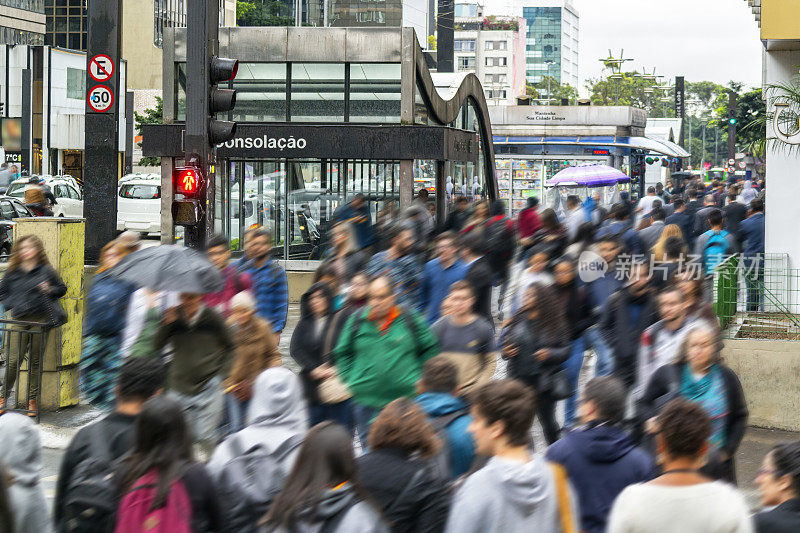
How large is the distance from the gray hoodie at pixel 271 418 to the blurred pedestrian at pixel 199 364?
160 centimetres

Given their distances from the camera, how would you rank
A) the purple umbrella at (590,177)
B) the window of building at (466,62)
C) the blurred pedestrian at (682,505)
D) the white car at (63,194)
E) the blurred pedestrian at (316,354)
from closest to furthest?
the blurred pedestrian at (682,505), the blurred pedestrian at (316,354), the purple umbrella at (590,177), the white car at (63,194), the window of building at (466,62)

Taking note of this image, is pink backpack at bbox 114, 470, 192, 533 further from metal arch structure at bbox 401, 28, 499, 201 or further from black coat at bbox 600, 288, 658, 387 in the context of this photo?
metal arch structure at bbox 401, 28, 499, 201

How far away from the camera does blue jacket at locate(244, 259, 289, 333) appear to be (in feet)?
32.0

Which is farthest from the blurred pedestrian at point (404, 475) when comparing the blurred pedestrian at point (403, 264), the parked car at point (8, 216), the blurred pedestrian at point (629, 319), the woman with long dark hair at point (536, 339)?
the parked car at point (8, 216)

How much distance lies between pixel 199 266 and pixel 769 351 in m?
5.95

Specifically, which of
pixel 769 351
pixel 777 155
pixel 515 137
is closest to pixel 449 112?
pixel 777 155

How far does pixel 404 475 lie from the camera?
4277 mm

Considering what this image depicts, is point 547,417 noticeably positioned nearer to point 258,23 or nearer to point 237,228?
point 237,228

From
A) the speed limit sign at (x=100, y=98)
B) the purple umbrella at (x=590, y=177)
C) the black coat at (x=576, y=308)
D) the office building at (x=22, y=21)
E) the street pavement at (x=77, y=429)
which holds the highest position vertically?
the office building at (x=22, y=21)

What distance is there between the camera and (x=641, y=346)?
25.1 feet

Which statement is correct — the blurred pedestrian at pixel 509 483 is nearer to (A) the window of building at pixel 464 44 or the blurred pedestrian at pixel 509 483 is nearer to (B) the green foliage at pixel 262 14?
(B) the green foliage at pixel 262 14

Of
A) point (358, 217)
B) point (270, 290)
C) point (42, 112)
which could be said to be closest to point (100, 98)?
point (358, 217)

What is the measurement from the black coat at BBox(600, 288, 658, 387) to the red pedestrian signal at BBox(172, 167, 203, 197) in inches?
196

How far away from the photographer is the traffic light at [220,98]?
1179cm
